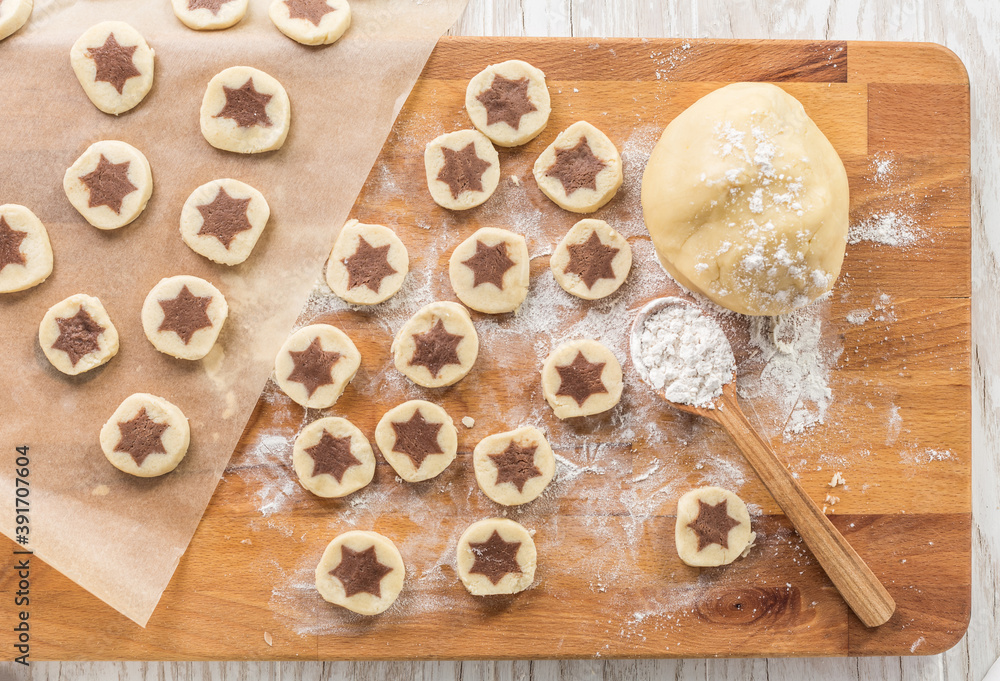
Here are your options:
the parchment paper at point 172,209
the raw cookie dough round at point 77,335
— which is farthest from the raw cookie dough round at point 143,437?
the raw cookie dough round at point 77,335

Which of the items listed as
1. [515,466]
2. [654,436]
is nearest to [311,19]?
[515,466]

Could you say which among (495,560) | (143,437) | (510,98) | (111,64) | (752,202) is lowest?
(495,560)

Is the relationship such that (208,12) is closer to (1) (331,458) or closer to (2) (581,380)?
(1) (331,458)

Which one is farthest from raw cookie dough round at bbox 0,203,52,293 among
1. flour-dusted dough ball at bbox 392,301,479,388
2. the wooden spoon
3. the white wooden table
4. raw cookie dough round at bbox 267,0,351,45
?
the wooden spoon

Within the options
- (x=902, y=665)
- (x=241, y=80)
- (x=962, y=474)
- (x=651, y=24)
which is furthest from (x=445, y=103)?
(x=902, y=665)

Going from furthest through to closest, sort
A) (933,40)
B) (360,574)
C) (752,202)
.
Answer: (933,40) < (360,574) < (752,202)

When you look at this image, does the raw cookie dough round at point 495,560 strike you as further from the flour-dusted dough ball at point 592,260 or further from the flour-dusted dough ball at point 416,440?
the flour-dusted dough ball at point 592,260

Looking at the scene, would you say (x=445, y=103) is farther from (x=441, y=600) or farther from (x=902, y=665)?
(x=902, y=665)
